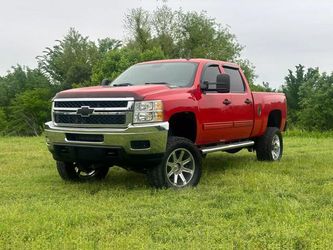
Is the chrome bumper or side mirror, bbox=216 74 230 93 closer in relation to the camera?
the chrome bumper

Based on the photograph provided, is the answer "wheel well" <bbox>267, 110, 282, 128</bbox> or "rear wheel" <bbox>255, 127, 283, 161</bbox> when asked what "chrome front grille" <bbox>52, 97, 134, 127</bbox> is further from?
"wheel well" <bbox>267, 110, 282, 128</bbox>

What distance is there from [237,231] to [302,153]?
278 inches

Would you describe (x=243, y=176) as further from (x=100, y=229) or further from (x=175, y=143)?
(x=100, y=229)

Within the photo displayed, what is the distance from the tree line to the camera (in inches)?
1987

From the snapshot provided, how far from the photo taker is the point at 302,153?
10930 millimetres

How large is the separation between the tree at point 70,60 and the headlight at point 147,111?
54575 millimetres

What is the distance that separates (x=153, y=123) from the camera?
6094 mm

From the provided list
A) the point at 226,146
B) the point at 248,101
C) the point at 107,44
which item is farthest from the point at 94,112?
the point at 107,44

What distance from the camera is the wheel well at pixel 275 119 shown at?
9.66 meters

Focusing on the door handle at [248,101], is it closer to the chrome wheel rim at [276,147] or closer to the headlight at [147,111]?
the chrome wheel rim at [276,147]

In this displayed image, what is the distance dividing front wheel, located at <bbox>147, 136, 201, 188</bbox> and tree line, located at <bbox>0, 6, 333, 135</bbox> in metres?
36.5

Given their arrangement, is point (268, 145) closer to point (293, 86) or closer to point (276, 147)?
point (276, 147)

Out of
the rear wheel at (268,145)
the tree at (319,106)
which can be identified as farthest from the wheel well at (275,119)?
the tree at (319,106)

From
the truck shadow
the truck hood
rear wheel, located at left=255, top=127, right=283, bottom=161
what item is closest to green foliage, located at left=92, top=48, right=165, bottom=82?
the truck shadow
